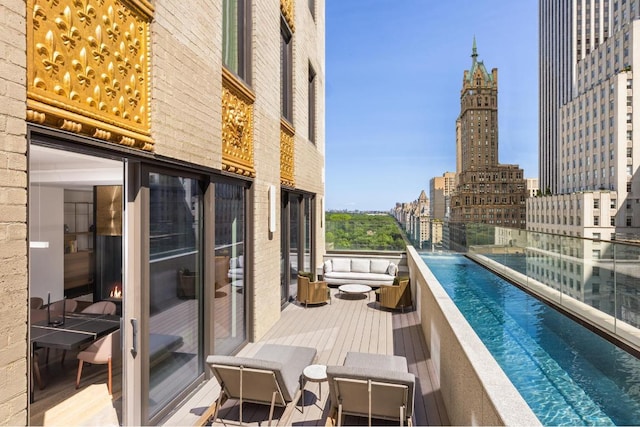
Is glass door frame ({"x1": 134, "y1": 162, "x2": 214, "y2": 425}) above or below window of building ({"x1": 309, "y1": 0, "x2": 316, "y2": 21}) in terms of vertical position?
below

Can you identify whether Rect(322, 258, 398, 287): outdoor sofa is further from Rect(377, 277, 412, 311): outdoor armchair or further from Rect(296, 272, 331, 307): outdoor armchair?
Rect(296, 272, 331, 307): outdoor armchair

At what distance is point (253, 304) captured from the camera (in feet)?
19.0

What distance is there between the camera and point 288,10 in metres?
7.56

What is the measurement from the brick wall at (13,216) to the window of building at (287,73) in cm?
570

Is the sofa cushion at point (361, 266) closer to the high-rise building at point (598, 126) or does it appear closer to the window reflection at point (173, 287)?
the window reflection at point (173, 287)

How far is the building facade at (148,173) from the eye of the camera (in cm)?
215

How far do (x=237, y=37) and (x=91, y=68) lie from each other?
3.11 meters

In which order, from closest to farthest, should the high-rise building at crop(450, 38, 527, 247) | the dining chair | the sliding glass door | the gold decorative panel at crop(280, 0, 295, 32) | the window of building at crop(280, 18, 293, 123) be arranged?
the dining chair
the gold decorative panel at crop(280, 0, 295, 32)
the window of building at crop(280, 18, 293, 123)
the sliding glass door
the high-rise building at crop(450, 38, 527, 247)

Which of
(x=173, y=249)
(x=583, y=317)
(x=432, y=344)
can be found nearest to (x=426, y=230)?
(x=583, y=317)

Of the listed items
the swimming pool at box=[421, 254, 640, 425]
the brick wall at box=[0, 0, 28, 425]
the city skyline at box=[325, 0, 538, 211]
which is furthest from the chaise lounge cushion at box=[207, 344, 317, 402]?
the city skyline at box=[325, 0, 538, 211]

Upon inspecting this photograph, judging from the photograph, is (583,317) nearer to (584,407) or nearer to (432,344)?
(584,407)

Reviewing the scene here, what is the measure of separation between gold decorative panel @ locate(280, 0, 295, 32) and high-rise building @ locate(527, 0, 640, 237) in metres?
68.4

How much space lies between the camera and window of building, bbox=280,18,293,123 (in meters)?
7.62

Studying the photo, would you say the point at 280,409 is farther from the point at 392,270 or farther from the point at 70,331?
the point at 392,270
